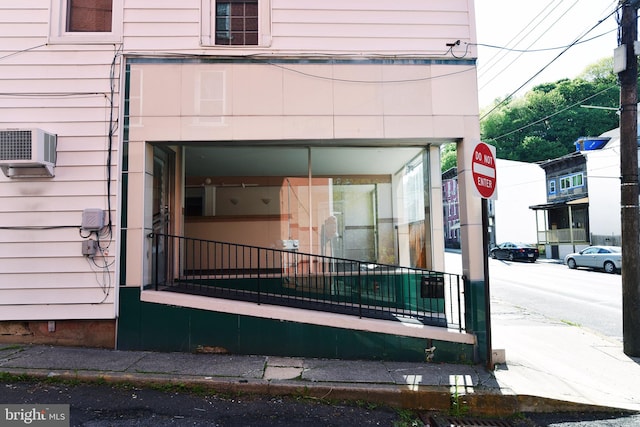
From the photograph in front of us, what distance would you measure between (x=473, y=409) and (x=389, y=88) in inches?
184

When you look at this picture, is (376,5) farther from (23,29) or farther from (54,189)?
(54,189)

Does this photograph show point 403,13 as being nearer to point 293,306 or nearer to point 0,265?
point 293,306

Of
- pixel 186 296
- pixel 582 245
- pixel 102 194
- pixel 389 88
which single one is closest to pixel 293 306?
pixel 186 296

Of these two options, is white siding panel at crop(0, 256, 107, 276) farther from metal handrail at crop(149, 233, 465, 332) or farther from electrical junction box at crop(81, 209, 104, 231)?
→ metal handrail at crop(149, 233, 465, 332)

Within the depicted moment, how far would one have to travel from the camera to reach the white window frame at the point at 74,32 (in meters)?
6.20

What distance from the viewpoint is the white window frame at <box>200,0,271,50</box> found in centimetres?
634

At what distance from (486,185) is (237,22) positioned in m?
4.80

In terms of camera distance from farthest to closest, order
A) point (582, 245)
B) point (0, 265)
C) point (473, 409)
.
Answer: point (582, 245)
point (0, 265)
point (473, 409)

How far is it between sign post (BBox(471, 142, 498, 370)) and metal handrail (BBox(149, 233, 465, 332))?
93 cm

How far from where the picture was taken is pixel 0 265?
19.3 ft

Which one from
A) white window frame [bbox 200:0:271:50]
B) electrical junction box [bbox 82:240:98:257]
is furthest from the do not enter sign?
electrical junction box [bbox 82:240:98:257]

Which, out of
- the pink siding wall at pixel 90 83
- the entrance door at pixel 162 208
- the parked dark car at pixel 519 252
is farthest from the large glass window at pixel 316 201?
the parked dark car at pixel 519 252

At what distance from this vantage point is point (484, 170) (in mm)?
5383

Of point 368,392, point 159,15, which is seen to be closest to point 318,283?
point 368,392
